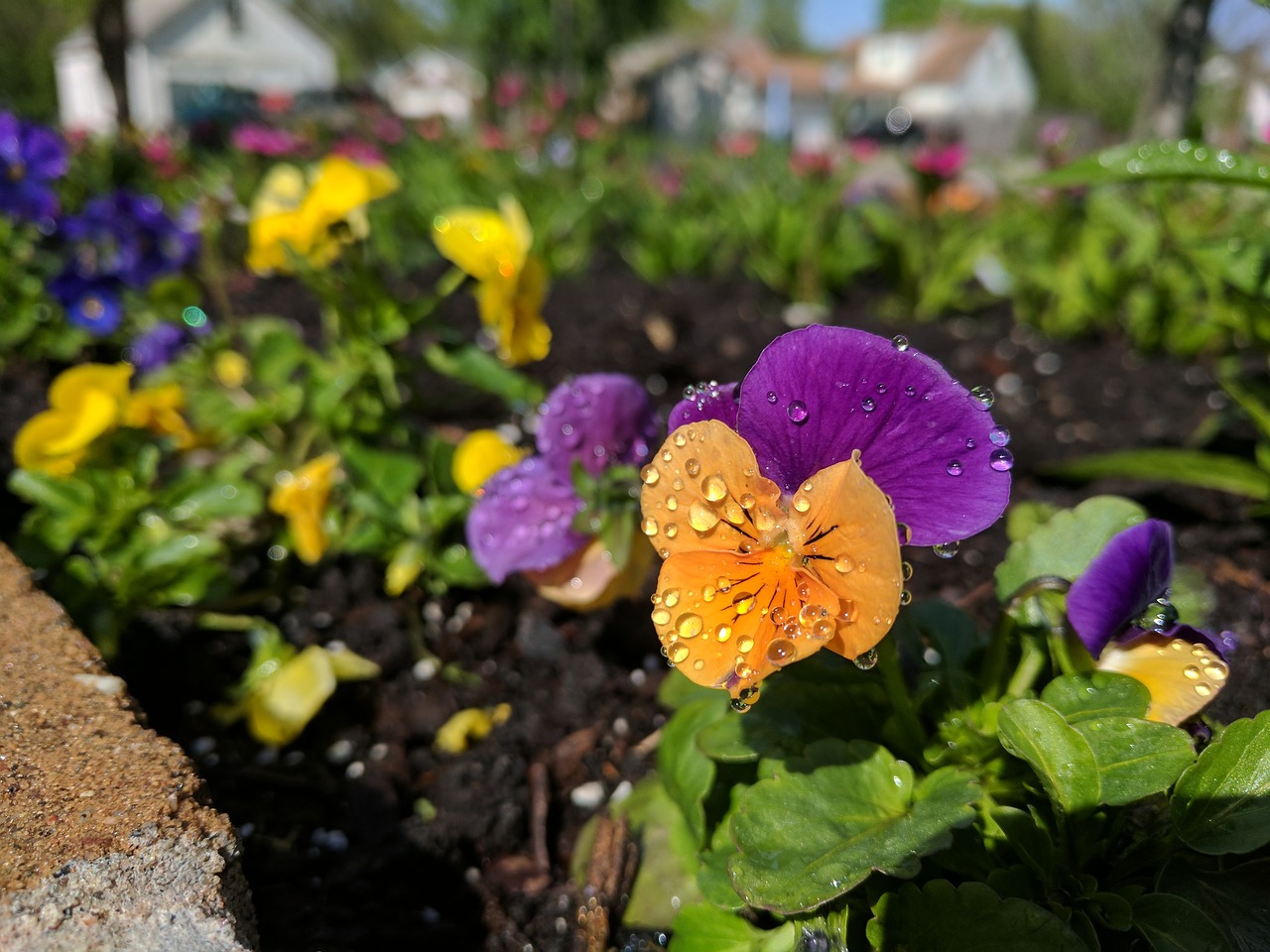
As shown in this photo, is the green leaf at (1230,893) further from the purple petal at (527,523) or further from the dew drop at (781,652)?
the purple petal at (527,523)

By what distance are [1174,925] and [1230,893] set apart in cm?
10

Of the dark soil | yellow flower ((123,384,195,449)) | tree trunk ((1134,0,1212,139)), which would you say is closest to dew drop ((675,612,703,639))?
the dark soil

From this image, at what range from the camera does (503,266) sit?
1.66 meters

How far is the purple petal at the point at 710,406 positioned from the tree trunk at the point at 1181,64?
479 centimetres

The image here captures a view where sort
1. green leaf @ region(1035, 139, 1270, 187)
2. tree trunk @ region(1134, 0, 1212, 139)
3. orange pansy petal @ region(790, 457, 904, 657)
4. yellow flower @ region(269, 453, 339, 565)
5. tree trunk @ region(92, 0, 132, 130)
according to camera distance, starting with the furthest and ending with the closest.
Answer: tree trunk @ region(92, 0, 132, 130) < tree trunk @ region(1134, 0, 1212, 139) < yellow flower @ region(269, 453, 339, 565) < green leaf @ region(1035, 139, 1270, 187) < orange pansy petal @ region(790, 457, 904, 657)

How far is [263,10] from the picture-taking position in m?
38.4

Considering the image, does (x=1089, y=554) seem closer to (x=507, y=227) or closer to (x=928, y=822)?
(x=928, y=822)

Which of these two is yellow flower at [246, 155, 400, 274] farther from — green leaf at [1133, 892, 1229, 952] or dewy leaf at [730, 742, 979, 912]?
green leaf at [1133, 892, 1229, 952]

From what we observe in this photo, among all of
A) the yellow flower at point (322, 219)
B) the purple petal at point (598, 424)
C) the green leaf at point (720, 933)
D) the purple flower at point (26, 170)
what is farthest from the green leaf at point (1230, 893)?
the purple flower at point (26, 170)

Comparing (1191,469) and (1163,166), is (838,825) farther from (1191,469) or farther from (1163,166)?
(1191,469)

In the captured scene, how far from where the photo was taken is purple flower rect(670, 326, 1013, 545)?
77cm

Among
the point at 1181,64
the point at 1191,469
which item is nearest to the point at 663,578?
the point at 1191,469

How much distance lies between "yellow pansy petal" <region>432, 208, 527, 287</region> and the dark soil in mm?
649

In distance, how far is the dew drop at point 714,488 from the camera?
77 cm
